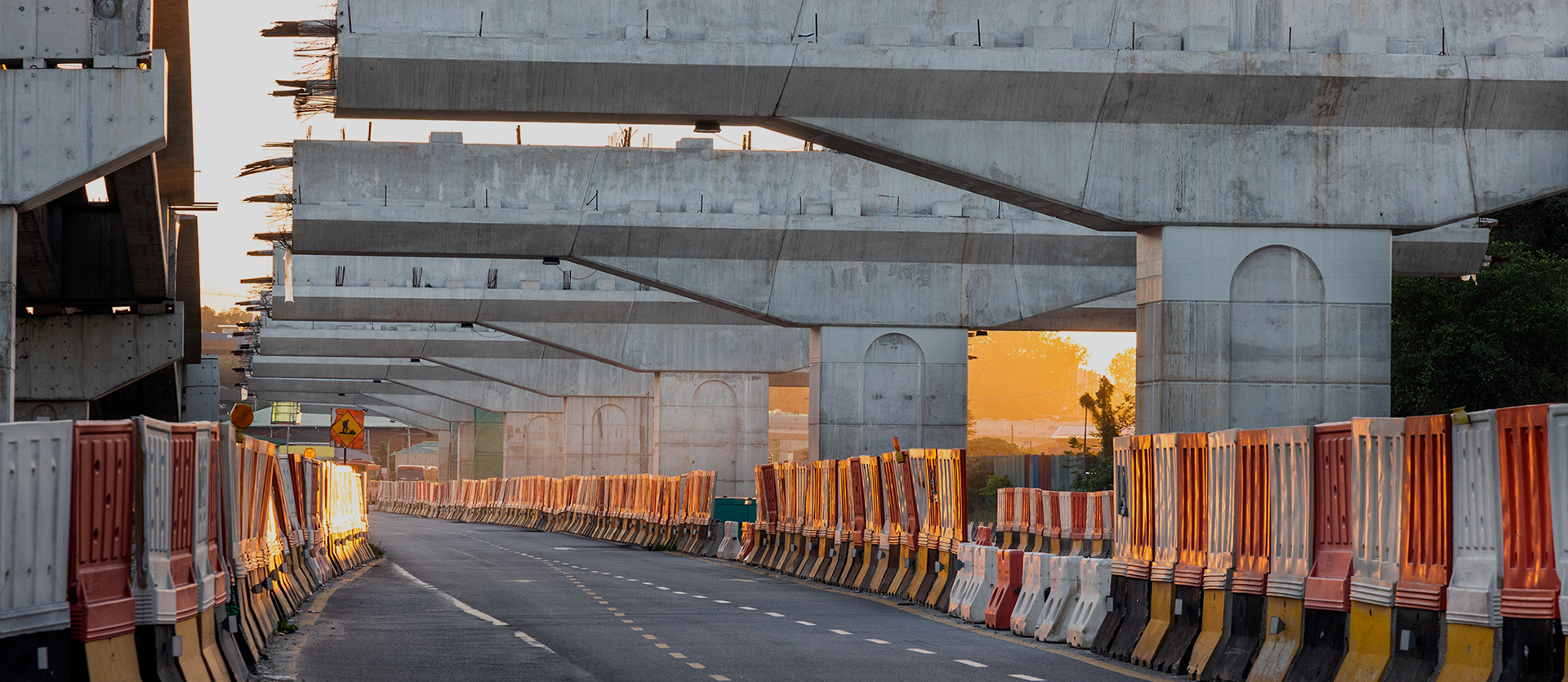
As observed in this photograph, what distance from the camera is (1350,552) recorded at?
11.1 m

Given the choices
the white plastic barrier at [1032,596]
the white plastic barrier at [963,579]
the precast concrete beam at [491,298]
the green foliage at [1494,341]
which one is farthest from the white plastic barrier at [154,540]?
the precast concrete beam at [491,298]

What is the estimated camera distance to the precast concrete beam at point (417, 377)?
68.3m

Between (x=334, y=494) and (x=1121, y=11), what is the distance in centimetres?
1809

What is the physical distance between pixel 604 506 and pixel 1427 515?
4383cm

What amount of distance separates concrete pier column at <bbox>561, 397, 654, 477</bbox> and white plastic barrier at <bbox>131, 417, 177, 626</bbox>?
54.3 meters

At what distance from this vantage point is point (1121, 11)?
1895 centimetres

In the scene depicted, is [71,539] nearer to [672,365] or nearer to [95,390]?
[95,390]

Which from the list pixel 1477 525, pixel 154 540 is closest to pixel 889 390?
pixel 154 540

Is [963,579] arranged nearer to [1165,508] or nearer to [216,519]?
[1165,508]

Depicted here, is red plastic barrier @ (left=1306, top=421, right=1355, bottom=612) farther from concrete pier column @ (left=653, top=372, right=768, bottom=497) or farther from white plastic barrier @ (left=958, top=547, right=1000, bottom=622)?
concrete pier column @ (left=653, top=372, right=768, bottom=497)

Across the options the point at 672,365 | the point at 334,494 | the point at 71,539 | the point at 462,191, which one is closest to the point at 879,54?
the point at 71,539

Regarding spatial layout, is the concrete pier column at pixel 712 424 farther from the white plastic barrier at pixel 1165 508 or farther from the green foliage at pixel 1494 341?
the white plastic barrier at pixel 1165 508

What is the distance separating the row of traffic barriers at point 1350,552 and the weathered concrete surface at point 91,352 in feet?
66.6

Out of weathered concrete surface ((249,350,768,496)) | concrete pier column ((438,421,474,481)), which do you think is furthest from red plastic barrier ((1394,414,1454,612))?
concrete pier column ((438,421,474,481))
